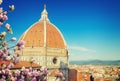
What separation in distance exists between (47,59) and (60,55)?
8.70 ft

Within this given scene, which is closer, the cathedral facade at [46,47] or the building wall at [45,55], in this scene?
the building wall at [45,55]

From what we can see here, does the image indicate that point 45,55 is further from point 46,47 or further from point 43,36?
point 43,36

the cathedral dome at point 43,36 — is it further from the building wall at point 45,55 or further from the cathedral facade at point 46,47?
the building wall at point 45,55

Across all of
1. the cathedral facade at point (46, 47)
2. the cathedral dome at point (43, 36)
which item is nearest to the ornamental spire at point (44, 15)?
the cathedral facade at point (46, 47)

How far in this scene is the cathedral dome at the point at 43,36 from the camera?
3164cm

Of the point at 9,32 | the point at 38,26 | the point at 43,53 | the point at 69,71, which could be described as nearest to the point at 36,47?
the point at 43,53

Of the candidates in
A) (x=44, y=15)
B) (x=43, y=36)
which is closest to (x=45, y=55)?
(x=43, y=36)

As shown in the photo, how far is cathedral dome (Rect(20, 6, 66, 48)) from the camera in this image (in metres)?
31.6

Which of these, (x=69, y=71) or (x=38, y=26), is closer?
(x=38, y=26)

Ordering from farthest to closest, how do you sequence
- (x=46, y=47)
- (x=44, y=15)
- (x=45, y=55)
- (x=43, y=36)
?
(x=44, y=15), (x=43, y=36), (x=46, y=47), (x=45, y=55)

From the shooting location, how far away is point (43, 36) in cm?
3180

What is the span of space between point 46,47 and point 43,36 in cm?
177

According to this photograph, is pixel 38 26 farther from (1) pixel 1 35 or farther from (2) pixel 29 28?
(1) pixel 1 35

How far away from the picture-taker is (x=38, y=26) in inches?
1303
